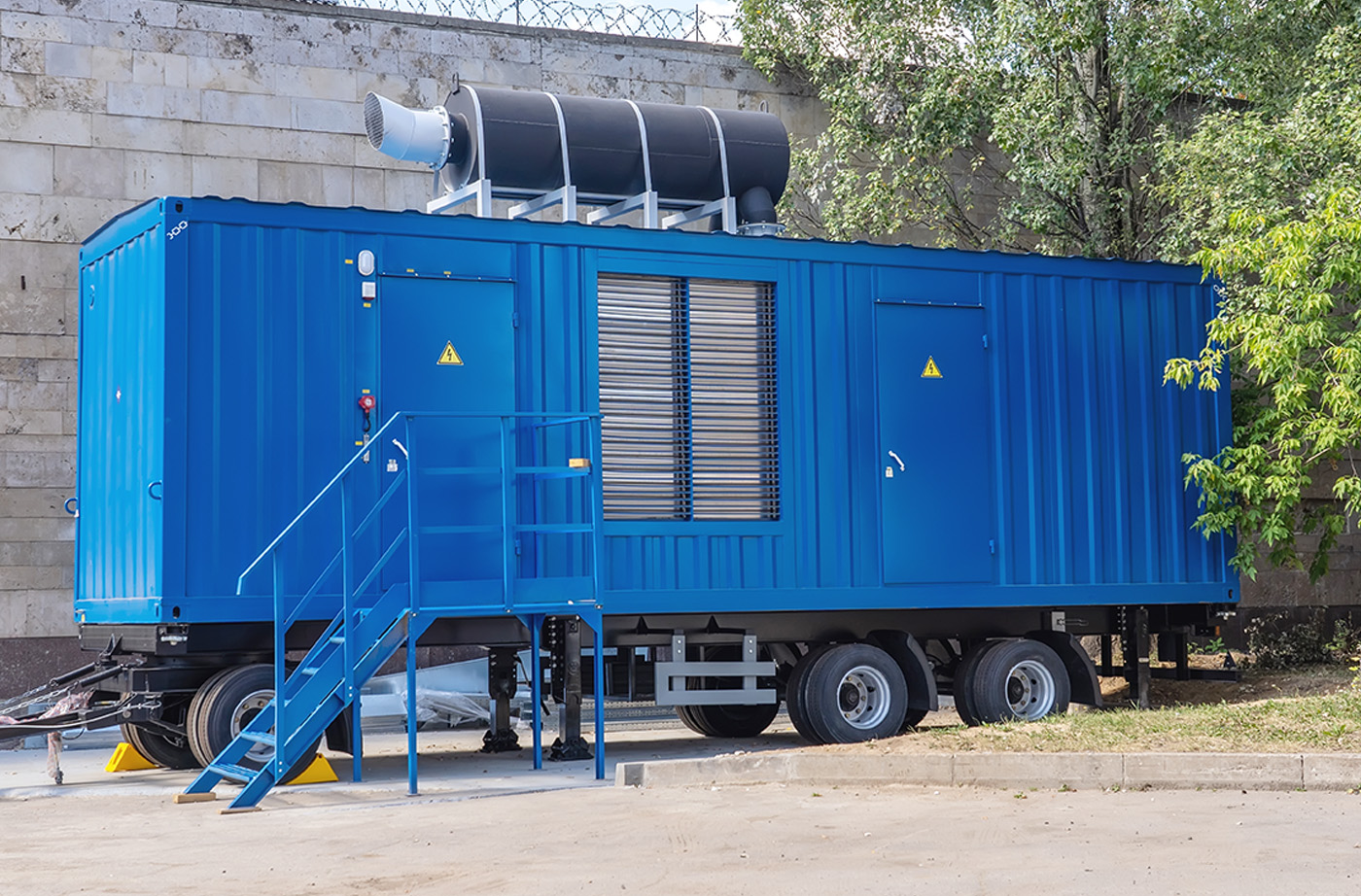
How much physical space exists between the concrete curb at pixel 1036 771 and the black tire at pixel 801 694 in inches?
76.1

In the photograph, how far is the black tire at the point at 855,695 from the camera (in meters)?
11.4

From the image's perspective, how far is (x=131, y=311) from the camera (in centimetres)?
1025

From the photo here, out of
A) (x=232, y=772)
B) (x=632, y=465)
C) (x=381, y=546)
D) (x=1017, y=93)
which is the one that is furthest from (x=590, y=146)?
(x=1017, y=93)

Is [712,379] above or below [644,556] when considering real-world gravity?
above

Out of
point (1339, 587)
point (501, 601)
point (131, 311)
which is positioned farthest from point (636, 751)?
point (1339, 587)

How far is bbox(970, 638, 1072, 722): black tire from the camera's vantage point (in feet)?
39.3

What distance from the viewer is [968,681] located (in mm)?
12094

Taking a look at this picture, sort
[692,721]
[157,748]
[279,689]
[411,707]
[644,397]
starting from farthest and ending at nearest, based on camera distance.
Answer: [692,721] → [644,397] → [157,748] → [411,707] → [279,689]

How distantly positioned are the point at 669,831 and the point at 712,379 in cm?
442

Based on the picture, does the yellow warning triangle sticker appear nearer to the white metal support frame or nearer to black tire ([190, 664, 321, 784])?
the white metal support frame

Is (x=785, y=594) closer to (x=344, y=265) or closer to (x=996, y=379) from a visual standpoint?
(x=996, y=379)

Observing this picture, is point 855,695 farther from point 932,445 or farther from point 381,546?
point 381,546

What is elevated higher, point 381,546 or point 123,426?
point 123,426

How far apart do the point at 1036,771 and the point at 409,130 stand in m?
Answer: 6.15
